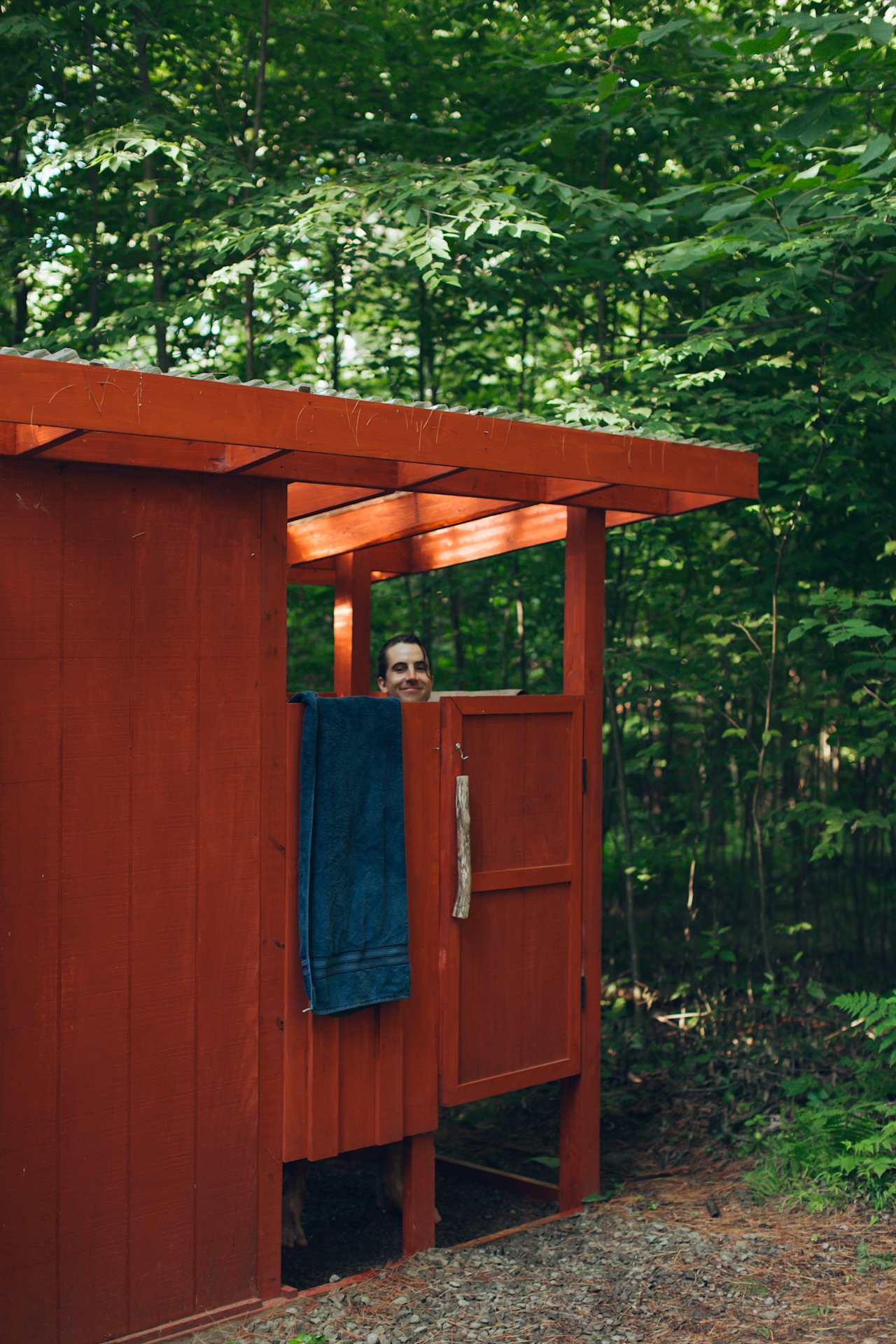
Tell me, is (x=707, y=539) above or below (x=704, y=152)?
below

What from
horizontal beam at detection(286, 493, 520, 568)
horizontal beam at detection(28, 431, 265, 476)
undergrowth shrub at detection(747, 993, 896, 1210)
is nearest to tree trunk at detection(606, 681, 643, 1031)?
undergrowth shrub at detection(747, 993, 896, 1210)

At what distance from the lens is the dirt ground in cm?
334

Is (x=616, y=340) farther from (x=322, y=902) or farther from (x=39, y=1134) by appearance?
(x=39, y=1134)

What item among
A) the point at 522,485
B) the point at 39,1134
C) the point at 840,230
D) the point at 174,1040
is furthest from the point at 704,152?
the point at 39,1134

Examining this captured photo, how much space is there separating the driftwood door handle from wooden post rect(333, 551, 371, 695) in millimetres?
1781

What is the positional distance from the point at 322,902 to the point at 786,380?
378 cm

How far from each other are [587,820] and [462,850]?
0.68 metres

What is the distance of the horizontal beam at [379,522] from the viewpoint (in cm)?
427

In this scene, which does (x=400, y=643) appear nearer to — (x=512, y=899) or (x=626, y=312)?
(x=512, y=899)

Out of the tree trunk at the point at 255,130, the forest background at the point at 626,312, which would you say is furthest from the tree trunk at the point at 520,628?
the tree trunk at the point at 255,130

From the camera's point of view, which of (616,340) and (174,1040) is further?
(616,340)

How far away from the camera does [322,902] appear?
3543 mm

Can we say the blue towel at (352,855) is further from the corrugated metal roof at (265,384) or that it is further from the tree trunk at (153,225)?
the tree trunk at (153,225)

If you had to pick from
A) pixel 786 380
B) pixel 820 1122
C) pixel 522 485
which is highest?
pixel 786 380
